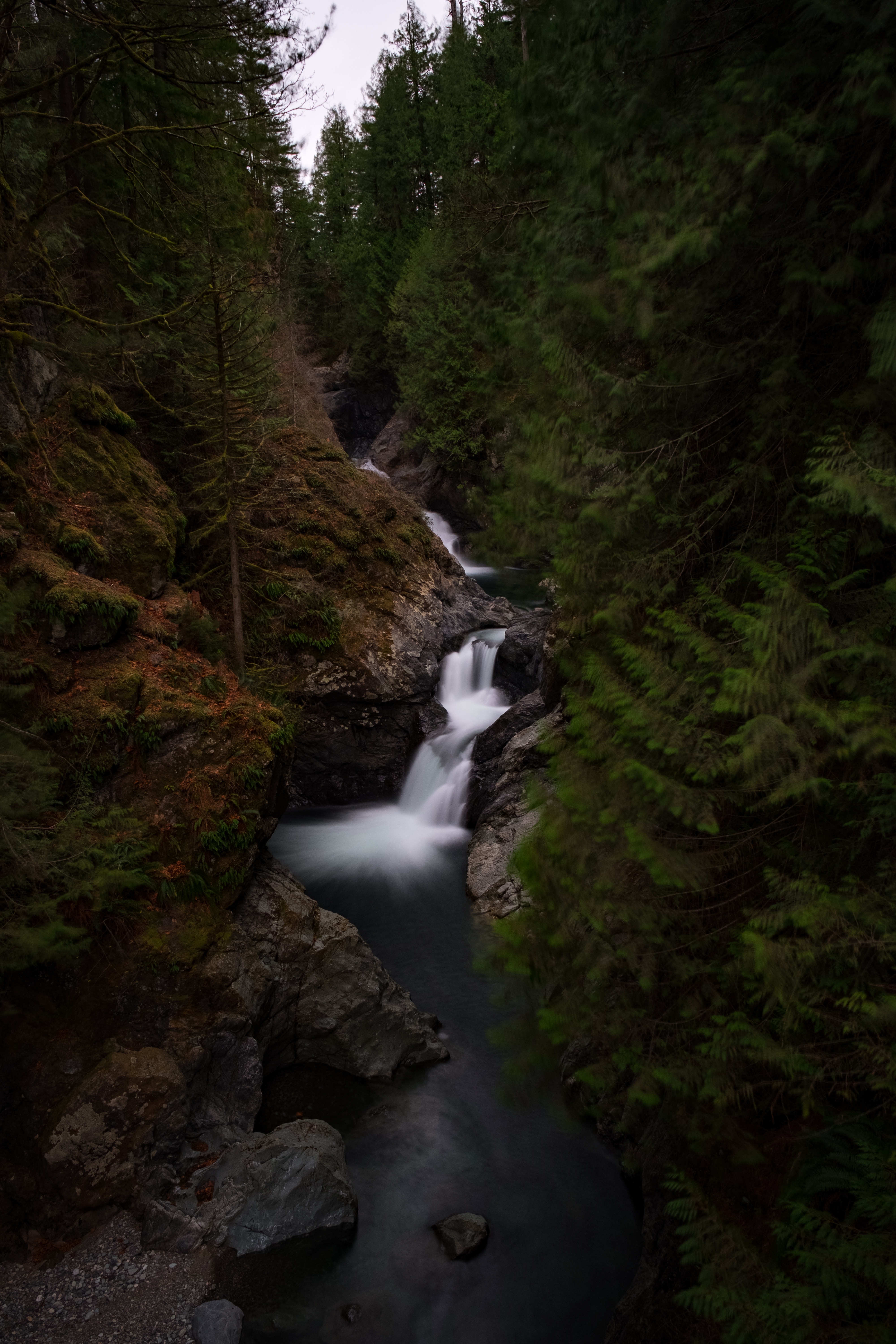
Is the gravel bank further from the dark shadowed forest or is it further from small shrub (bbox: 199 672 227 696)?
small shrub (bbox: 199 672 227 696)

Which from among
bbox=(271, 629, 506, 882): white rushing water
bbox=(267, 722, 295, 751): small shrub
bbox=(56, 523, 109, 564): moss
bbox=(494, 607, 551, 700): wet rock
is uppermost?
bbox=(56, 523, 109, 564): moss

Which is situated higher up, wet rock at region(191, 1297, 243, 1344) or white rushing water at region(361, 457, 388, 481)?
white rushing water at region(361, 457, 388, 481)

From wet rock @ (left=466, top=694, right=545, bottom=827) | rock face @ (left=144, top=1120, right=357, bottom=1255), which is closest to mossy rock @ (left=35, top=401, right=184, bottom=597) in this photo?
wet rock @ (left=466, top=694, right=545, bottom=827)

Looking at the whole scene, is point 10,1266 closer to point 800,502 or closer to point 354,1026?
point 354,1026

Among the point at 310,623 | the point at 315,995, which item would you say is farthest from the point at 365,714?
the point at 315,995

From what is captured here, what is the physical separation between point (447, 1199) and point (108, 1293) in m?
3.30

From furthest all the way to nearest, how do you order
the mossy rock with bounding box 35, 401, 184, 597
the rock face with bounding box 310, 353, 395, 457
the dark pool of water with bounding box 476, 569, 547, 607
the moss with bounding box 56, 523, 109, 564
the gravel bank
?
1. the rock face with bounding box 310, 353, 395, 457
2. the dark pool of water with bounding box 476, 569, 547, 607
3. the mossy rock with bounding box 35, 401, 184, 597
4. the moss with bounding box 56, 523, 109, 564
5. the gravel bank

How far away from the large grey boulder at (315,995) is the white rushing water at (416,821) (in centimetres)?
359

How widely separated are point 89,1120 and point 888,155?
30.6 ft

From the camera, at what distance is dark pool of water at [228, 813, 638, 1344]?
6.11 meters

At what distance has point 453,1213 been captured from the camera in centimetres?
718

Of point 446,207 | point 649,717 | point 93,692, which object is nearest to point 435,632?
point 93,692

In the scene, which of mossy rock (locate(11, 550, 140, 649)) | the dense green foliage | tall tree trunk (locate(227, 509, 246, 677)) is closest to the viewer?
the dense green foliage

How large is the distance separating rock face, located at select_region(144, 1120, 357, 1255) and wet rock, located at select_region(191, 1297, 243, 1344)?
498 mm
